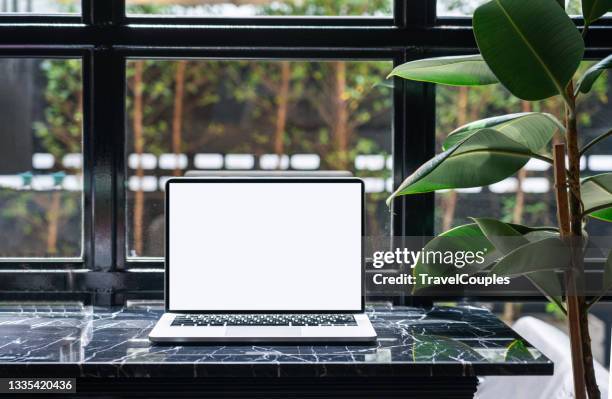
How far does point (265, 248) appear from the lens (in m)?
1.78

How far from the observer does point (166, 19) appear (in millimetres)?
1987

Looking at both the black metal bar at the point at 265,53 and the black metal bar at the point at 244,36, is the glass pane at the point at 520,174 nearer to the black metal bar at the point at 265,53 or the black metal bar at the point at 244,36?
the black metal bar at the point at 244,36

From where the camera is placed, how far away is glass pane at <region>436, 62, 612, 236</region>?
2.06 m

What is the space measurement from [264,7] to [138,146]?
60 centimetres

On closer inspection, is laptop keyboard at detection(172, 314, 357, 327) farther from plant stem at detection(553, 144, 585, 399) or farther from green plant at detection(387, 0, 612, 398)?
plant stem at detection(553, 144, 585, 399)

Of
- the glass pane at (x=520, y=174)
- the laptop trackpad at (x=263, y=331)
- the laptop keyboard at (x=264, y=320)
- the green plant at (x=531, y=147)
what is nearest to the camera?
the green plant at (x=531, y=147)

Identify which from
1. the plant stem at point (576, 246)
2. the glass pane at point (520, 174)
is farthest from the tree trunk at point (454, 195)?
the plant stem at point (576, 246)

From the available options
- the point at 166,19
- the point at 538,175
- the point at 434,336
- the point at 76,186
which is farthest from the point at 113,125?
the point at 538,175

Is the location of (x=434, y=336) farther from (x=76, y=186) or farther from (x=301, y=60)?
(x=76, y=186)

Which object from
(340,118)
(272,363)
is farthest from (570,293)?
(340,118)

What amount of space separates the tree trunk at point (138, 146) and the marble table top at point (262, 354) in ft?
1.06

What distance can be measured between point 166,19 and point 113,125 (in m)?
0.37

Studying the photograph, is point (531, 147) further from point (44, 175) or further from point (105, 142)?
point (44, 175)

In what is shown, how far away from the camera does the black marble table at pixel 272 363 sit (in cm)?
140
